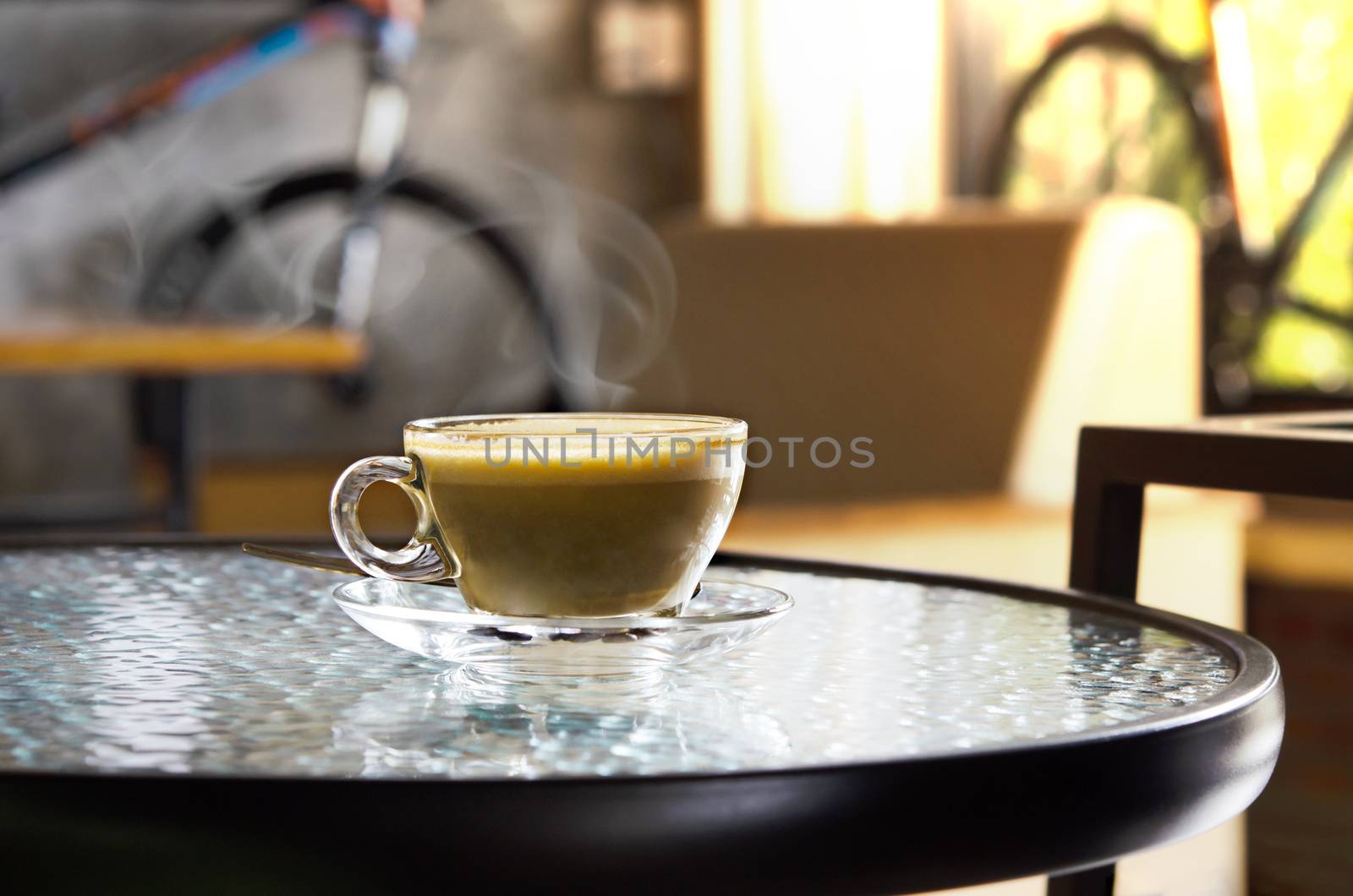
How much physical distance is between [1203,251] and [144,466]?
74.7 inches

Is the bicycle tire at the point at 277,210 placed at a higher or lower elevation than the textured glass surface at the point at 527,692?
higher

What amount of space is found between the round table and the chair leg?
179 mm

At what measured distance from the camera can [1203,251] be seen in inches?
111

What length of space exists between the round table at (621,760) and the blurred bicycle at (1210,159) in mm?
2280

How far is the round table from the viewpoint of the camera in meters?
0.34

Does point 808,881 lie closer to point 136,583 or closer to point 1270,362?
point 136,583

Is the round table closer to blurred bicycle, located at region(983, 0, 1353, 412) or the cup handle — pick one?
the cup handle

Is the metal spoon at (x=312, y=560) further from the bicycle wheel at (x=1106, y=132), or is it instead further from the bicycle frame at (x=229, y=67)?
the bicycle frame at (x=229, y=67)

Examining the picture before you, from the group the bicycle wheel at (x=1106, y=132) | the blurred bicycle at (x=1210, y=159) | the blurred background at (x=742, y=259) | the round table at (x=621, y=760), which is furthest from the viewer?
the bicycle wheel at (x=1106, y=132)

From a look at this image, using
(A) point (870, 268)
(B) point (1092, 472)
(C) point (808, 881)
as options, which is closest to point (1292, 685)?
(A) point (870, 268)

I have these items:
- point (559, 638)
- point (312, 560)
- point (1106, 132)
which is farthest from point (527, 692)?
point (1106, 132)

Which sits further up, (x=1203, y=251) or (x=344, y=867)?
A: (x=1203, y=251)

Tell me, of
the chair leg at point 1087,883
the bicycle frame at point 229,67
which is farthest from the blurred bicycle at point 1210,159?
the chair leg at point 1087,883

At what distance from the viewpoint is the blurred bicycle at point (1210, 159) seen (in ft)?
8.82
